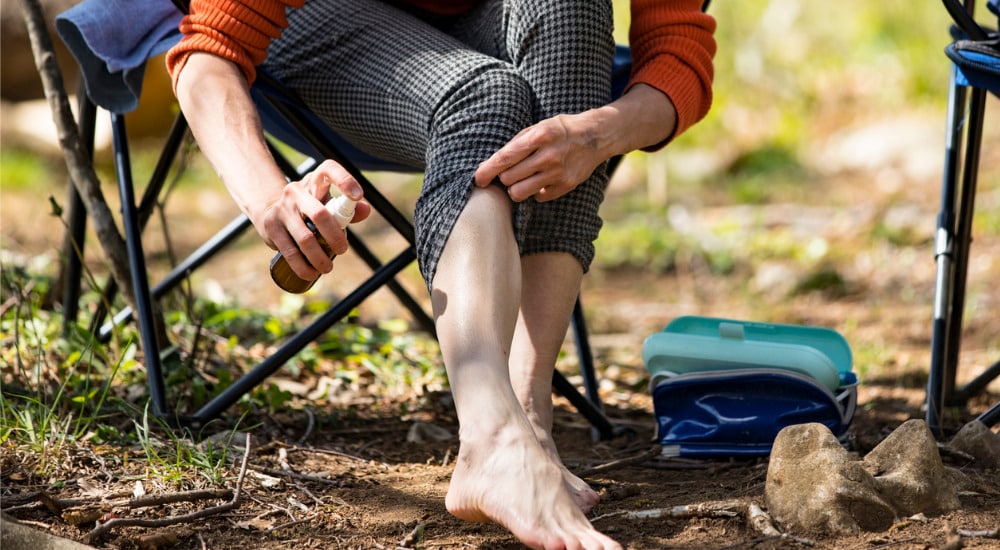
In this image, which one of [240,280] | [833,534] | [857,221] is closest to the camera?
[833,534]

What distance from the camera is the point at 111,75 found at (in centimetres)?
196

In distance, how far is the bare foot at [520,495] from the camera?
3.83 ft

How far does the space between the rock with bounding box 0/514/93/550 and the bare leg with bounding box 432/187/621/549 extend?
0.48 metres

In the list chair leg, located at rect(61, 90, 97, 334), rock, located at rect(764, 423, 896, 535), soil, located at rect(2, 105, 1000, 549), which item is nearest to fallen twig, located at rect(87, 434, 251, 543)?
soil, located at rect(2, 105, 1000, 549)

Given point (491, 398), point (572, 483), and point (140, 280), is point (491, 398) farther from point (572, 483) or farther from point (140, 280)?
point (140, 280)

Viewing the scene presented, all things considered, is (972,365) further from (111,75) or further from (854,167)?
(854,167)

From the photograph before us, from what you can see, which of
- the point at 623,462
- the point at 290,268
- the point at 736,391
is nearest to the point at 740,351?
the point at 736,391

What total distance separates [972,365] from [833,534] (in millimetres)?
1575

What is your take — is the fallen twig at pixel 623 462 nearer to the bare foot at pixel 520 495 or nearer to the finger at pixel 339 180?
the bare foot at pixel 520 495

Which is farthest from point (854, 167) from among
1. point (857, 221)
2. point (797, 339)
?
point (797, 339)

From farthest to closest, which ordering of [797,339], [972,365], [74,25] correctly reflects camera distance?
[972,365] → [797,339] → [74,25]

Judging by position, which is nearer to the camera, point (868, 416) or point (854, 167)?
point (868, 416)

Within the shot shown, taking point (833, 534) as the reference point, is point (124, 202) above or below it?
above

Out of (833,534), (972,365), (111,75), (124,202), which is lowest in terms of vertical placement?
(972,365)
